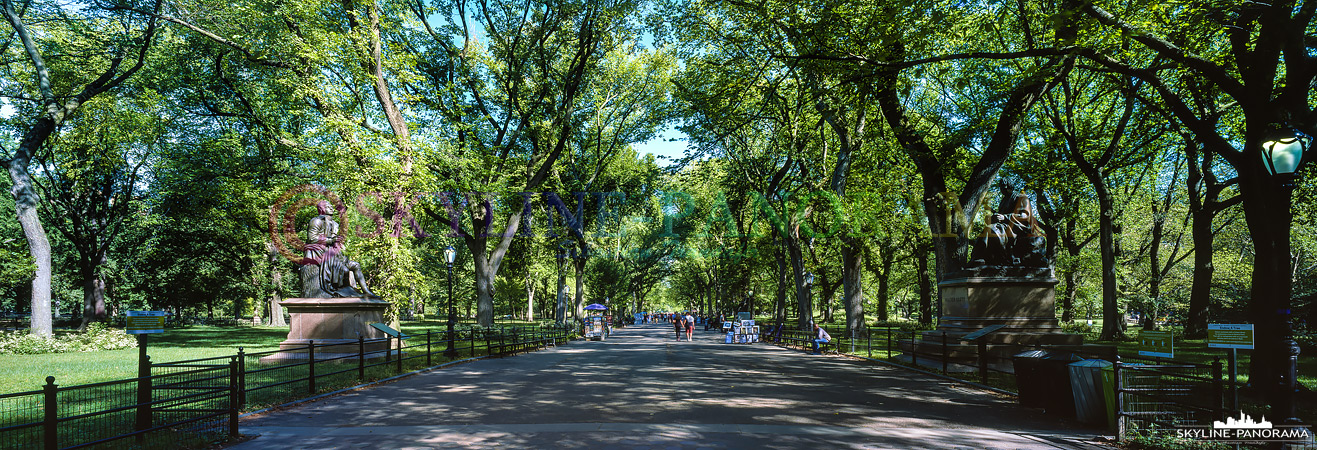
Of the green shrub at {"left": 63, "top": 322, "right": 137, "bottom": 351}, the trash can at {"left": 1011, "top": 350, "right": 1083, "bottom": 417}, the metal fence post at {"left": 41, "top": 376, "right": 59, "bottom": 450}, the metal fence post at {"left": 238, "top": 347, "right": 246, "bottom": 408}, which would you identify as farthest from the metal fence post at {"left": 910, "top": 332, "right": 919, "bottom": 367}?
the green shrub at {"left": 63, "top": 322, "right": 137, "bottom": 351}

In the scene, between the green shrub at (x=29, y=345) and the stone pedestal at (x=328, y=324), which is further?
the green shrub at (x=29, y=345)

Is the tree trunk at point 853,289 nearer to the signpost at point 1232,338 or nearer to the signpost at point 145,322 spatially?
the signpost at point 1232,338

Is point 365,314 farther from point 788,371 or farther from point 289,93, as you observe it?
point 788,371

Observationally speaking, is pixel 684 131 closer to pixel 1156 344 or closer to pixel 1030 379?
pixel 1030 379

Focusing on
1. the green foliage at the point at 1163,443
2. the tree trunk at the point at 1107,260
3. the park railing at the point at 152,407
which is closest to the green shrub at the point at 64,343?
the park railing at the point at 152,407

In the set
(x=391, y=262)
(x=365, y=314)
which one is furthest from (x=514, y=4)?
(x=365, y=314)

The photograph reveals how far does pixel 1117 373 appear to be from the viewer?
25.0 ft

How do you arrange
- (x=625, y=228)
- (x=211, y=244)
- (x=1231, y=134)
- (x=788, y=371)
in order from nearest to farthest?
(x=788, y=371) < (x=1231, y=134) < (x=211, y=244) < (x=625, y=228)

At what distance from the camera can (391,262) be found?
2064cm

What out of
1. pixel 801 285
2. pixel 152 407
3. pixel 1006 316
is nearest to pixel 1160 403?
pixel 1006 316

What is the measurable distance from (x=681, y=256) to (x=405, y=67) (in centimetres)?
2991

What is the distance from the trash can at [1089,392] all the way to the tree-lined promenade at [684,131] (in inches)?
69.3

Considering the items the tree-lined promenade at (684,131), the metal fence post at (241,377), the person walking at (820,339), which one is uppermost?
the tree-lined promenade at (684,131)

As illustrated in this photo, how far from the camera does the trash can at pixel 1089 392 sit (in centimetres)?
834
